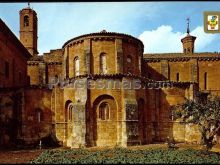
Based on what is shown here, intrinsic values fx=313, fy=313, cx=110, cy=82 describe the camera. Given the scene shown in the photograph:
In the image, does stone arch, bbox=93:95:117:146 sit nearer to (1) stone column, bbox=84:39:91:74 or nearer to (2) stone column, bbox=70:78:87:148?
(2) stone column, bbox=70:78:87:148

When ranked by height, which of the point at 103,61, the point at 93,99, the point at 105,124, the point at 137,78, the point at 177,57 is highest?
the point at 177,57

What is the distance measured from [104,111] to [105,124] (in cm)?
113

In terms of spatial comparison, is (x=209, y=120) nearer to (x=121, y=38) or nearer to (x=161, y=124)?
(x=161, y=124)

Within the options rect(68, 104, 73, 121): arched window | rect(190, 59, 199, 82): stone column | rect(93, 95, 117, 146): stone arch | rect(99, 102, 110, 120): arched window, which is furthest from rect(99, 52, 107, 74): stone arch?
rect(190, 59, 199, 82): stone column

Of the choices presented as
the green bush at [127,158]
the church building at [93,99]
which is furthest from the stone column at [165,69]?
the green bush at [127,158]

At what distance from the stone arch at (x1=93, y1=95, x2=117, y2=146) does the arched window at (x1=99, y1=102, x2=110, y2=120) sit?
0.29 feet

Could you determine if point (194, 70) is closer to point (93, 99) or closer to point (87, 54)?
point (87, 54)

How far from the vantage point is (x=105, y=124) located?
2639 centimetres

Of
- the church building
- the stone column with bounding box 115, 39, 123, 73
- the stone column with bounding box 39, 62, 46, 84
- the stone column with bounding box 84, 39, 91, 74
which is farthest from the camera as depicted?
the stone column with bounding box 39, 62, 46, 84

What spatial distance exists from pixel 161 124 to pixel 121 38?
9.59 m

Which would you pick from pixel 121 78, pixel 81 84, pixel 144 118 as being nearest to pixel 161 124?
pixel 144 118

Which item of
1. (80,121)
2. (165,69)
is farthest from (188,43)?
(80,121)

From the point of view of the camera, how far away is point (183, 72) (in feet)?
137

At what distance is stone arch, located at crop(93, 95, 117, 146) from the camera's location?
2609 centimetres
